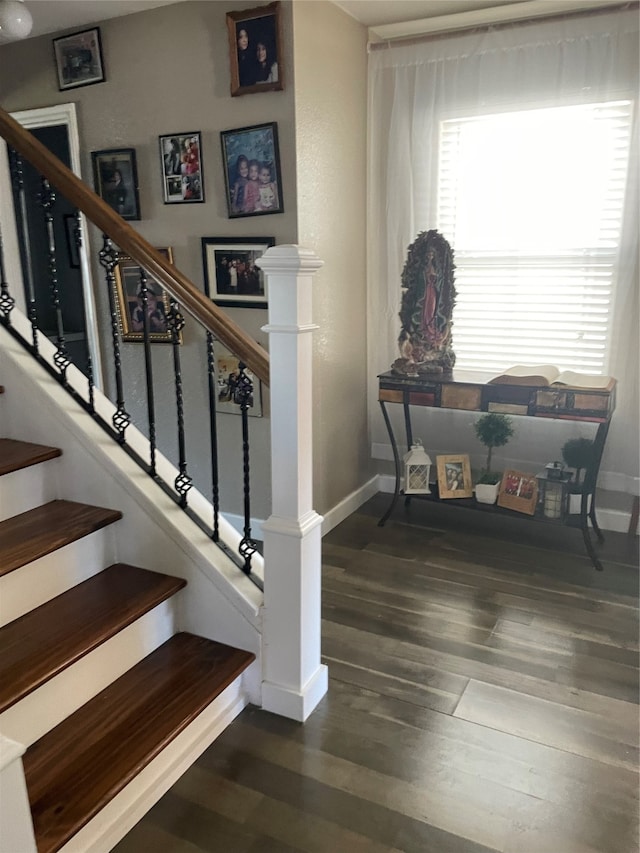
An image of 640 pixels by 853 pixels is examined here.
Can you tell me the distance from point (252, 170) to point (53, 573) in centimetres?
195

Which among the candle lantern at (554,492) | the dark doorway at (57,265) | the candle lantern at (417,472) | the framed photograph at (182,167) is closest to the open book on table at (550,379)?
the candle lantern at (554,492)

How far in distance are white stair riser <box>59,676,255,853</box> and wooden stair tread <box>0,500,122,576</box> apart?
632mm

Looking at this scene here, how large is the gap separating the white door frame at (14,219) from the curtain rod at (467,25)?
1.61 metres

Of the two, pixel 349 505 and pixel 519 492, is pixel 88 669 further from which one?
pixel 519 492

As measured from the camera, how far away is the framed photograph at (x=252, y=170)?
2.85 m

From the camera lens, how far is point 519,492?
10.2ft

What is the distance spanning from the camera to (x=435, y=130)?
3.23 metres

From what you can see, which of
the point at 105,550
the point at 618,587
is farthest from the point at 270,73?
the point at 618,587

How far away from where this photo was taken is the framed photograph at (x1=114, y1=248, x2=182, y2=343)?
3391mm

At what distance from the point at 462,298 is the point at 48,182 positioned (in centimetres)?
208

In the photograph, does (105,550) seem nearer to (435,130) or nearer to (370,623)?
(370,623)

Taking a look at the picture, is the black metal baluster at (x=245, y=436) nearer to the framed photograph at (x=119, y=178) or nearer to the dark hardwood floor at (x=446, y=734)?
the dark hardwood floor at (x=446, y=734)

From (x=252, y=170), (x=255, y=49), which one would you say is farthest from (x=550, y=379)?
(x=255, y=49)

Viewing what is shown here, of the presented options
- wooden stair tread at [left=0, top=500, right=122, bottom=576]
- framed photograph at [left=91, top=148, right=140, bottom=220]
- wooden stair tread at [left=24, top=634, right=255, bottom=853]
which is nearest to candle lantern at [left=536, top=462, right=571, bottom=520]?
wooden stair tread at [left=24, top=634, right=255, bottom=853]
